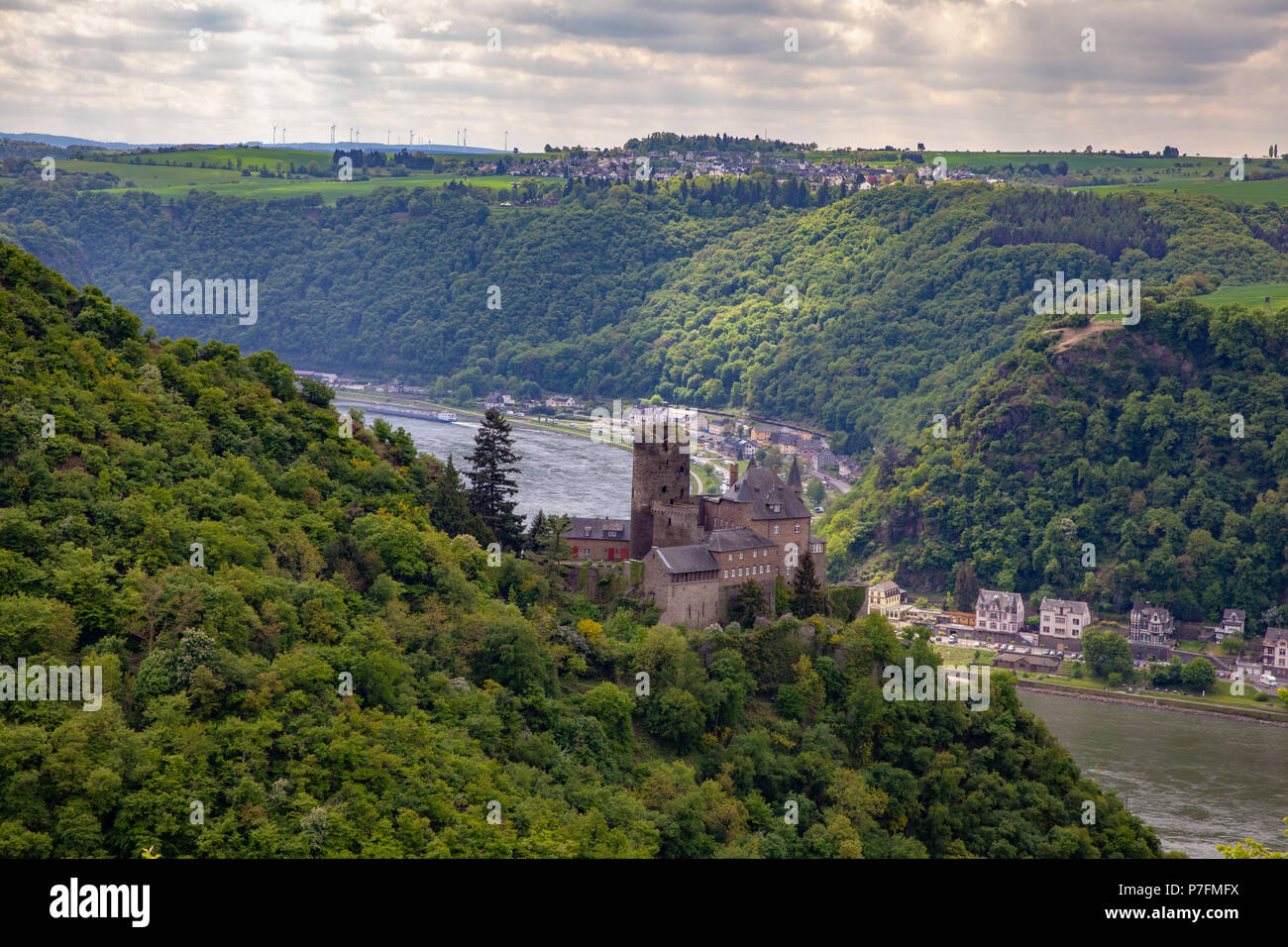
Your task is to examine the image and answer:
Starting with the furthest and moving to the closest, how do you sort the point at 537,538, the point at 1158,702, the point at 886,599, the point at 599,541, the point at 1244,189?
the point at 1244,189 < the point at 886,599 < the point at 1158,702 < the point at 599,541 < the point at 537,538

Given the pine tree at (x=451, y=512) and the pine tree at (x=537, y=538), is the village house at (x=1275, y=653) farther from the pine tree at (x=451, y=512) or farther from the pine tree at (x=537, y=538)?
the pine tree at (x=451, y=512)

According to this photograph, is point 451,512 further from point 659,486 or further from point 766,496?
point 766,496

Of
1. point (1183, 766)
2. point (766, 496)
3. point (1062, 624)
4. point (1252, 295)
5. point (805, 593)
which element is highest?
point (1252, 295)

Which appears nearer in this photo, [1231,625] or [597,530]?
[597,530]

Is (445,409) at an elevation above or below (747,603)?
above

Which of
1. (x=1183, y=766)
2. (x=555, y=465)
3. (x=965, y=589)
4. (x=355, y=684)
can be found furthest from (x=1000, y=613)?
(x=355, y=684)

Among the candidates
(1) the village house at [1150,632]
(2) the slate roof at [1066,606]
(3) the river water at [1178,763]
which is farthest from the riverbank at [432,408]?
(1) the village house at [1150,632]

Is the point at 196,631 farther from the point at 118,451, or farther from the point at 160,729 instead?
the point at 118,451

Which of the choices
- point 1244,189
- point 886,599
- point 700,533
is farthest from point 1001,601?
point 1244,189

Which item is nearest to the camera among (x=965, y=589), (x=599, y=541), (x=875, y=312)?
(x=599, y=541)
